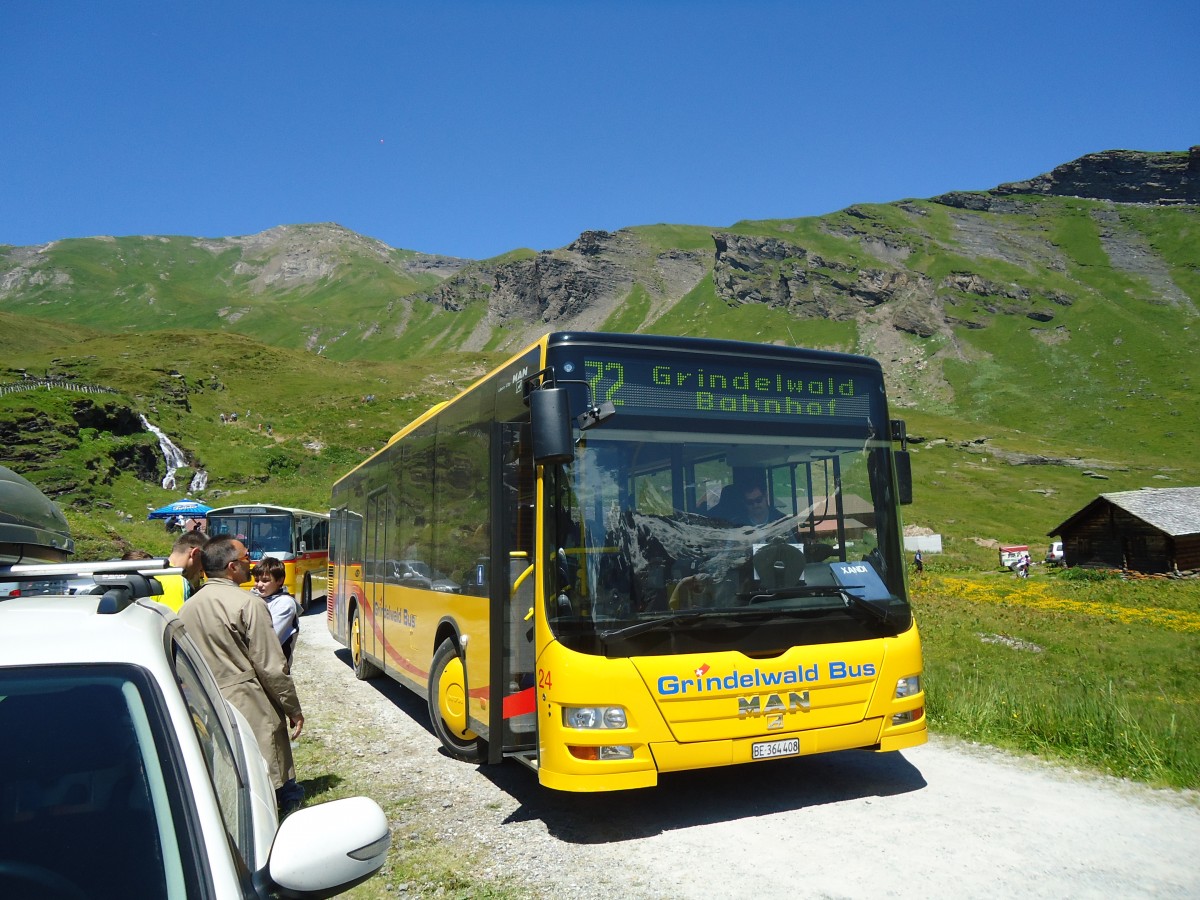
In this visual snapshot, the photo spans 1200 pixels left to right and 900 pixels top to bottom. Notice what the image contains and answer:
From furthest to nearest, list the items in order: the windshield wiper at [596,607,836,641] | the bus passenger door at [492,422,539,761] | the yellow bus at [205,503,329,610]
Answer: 1. the yellow bus at [205,503,329,610]
2. the bus passenger door at [492,422,539,761]
3. the windshield wiper at [596,607,836,641]

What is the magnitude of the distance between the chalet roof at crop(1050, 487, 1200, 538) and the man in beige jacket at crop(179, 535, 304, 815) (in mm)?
52939

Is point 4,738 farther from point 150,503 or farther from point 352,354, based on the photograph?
point 352,354

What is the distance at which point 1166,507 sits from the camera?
49.2 m

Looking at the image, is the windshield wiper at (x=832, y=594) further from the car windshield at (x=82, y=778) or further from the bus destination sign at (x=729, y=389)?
the car windshield at (x=82, y=778)

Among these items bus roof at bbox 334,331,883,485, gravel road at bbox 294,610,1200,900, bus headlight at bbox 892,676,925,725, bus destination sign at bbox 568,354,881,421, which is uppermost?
bus roof at bbox 334,331,883,485

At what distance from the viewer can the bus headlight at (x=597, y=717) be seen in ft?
17.9

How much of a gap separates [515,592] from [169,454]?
51.0 m

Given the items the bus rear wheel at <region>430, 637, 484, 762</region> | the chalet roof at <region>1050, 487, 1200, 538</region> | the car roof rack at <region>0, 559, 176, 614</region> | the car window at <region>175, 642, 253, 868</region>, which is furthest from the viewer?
the chalet roof at <region>1050, 487, 1200, 538</region>

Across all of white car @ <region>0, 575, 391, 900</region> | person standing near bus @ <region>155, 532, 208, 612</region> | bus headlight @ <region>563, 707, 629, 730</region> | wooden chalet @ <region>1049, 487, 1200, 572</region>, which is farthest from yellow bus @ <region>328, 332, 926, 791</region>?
wooden chalet @ <region>1049, 487, 1200, 572</region>

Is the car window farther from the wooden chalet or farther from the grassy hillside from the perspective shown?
the wooden chalet

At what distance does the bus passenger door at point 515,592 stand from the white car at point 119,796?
3768mm

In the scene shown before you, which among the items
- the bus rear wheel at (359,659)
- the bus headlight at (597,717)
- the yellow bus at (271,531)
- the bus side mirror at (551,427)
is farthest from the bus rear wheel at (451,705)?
the yellow bus at (271,531)

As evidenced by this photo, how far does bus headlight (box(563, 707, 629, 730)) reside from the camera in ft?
17.9

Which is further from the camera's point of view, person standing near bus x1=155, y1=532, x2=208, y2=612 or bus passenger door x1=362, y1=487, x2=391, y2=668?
bus passenger door x1=362, y1=487, x2=391, y2=668
